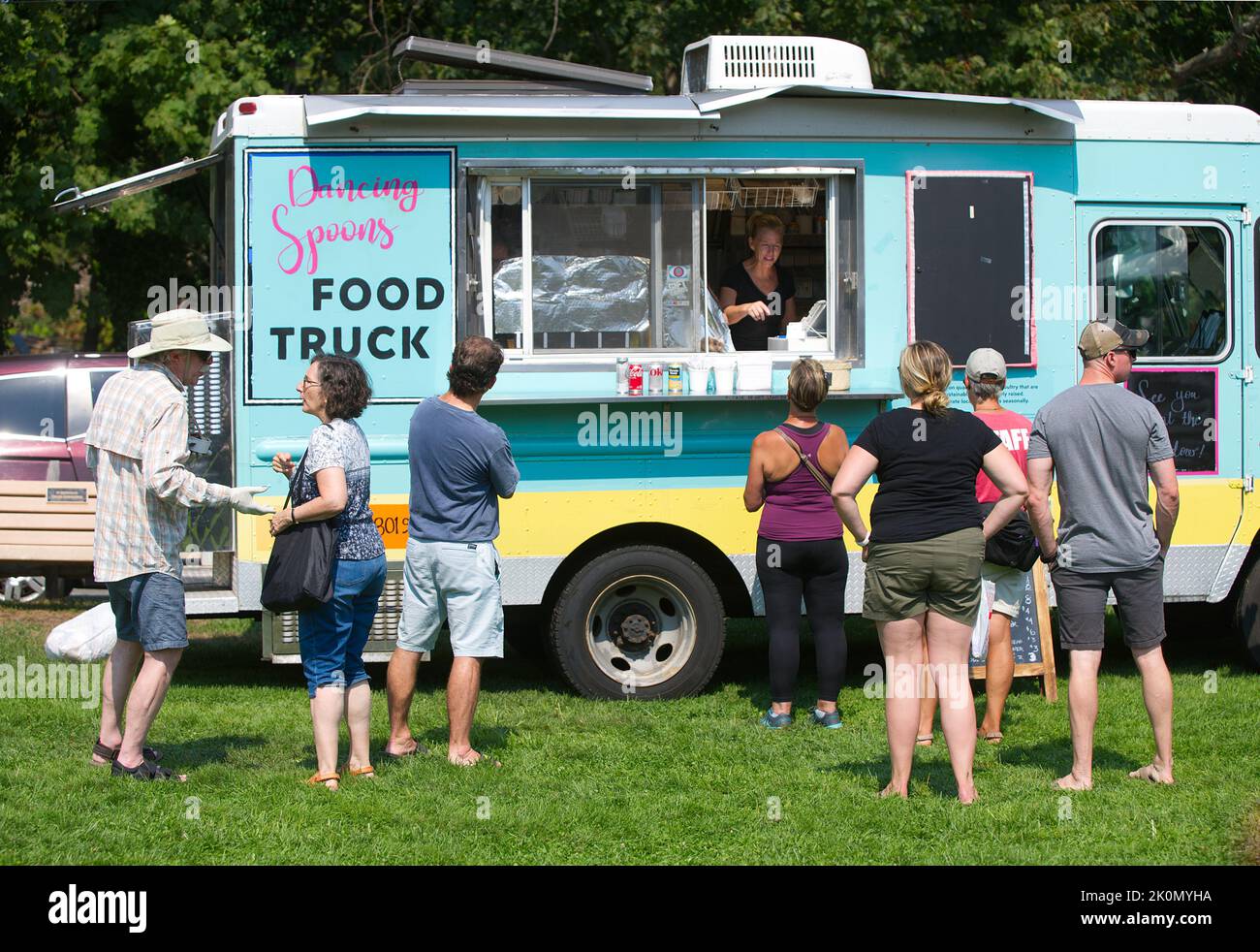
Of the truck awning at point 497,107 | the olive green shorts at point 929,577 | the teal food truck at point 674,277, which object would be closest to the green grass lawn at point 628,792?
the teal food truck at point 674,277

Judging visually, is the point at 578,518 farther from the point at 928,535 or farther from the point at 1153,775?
the point at 1153,775

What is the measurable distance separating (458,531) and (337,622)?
645 millimetres

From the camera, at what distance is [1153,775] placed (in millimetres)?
6250

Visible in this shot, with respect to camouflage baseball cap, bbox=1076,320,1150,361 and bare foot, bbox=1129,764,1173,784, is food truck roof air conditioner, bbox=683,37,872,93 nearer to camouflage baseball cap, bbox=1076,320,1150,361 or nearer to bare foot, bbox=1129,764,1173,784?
camouflage baseball cap, bbox=1076,320,1150,361

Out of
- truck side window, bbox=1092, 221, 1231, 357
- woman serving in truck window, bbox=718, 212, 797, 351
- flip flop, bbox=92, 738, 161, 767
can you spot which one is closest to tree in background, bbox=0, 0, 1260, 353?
truck side window, bbox=1092, 221, 1231, 357

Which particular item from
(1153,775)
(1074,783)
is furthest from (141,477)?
(1153,775)

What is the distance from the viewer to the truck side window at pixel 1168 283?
816 centimetres

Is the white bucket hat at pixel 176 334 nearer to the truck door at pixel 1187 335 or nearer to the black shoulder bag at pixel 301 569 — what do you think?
the black shoulder bag at pixel 301 569

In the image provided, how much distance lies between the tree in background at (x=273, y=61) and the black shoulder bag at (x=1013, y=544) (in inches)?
322

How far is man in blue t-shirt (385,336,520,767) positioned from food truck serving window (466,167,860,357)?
1.43 m

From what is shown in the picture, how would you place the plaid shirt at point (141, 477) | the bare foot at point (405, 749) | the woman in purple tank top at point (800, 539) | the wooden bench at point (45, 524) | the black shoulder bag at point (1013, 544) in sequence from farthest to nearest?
the wooden bench at point (45, 524), the woman in purple tank top at point (800, 539), the black shoulder bag at point (1013, 544), the bare foot at point (405, 749), the plaid shirt at point (141, 477)

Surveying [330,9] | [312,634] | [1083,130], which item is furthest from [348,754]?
[330,9]
